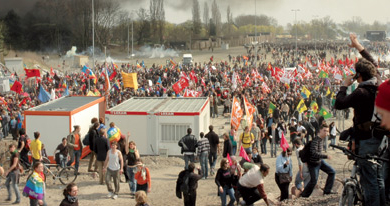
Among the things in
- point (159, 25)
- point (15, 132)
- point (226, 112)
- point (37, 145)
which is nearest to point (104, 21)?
point (159, 25)

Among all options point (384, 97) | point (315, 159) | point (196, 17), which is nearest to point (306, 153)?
point (315, 159)

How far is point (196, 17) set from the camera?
112 meters

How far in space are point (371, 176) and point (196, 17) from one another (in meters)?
109

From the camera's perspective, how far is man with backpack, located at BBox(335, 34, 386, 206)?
553 cm

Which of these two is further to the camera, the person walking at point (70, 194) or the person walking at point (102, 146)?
the person walking at point (102, 146)

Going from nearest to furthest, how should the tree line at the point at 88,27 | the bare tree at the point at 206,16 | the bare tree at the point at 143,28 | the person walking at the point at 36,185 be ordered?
the person walking at the point at 36,185, the tree line at the point at 88,27, the bare tree at the point at 143,28, the bare tree at the point at 206,16

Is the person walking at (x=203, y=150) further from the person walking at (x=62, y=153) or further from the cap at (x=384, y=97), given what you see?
the cap at (x=384, y=97)

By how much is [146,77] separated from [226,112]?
48.1ft

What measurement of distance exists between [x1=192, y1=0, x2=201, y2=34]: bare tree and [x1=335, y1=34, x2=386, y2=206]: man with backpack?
343 ft

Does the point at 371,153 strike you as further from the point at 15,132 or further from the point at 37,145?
the point at 15,132

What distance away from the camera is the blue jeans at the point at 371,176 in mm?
5520

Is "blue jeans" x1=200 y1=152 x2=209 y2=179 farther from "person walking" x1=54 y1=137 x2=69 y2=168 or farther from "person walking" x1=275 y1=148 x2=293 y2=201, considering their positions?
"person walking" x1=275 y1=148 x2=293 y2=201

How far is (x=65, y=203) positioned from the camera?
24.4 ft

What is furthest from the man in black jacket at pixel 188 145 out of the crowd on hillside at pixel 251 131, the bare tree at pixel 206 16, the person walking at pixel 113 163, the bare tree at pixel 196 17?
the bare tree at pixel 206 16
